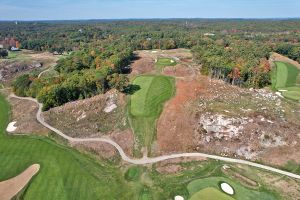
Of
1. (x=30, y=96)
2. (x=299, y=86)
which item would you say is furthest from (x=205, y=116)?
(x=30, y=96)

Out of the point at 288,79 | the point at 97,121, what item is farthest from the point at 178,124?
the point at 288,79

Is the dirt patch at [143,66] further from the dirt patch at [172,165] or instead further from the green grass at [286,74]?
the dirt patch at [172,165]

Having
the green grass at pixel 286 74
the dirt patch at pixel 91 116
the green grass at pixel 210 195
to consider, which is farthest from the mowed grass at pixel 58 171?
the green grass at pixel 286 74

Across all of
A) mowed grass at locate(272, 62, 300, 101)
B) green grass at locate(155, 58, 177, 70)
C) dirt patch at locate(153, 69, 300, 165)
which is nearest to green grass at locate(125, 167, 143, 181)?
dirt patch at locate(153, 69, 300, 165)

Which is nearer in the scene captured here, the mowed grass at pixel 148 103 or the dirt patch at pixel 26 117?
the mowed grass at pixel 148 103

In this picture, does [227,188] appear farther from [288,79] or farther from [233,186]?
[288,79]

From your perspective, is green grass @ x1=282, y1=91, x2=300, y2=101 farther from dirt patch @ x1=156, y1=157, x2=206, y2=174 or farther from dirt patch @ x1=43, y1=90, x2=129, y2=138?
dirt patch @ x1=43, y1=90, x2=129, y2=138
